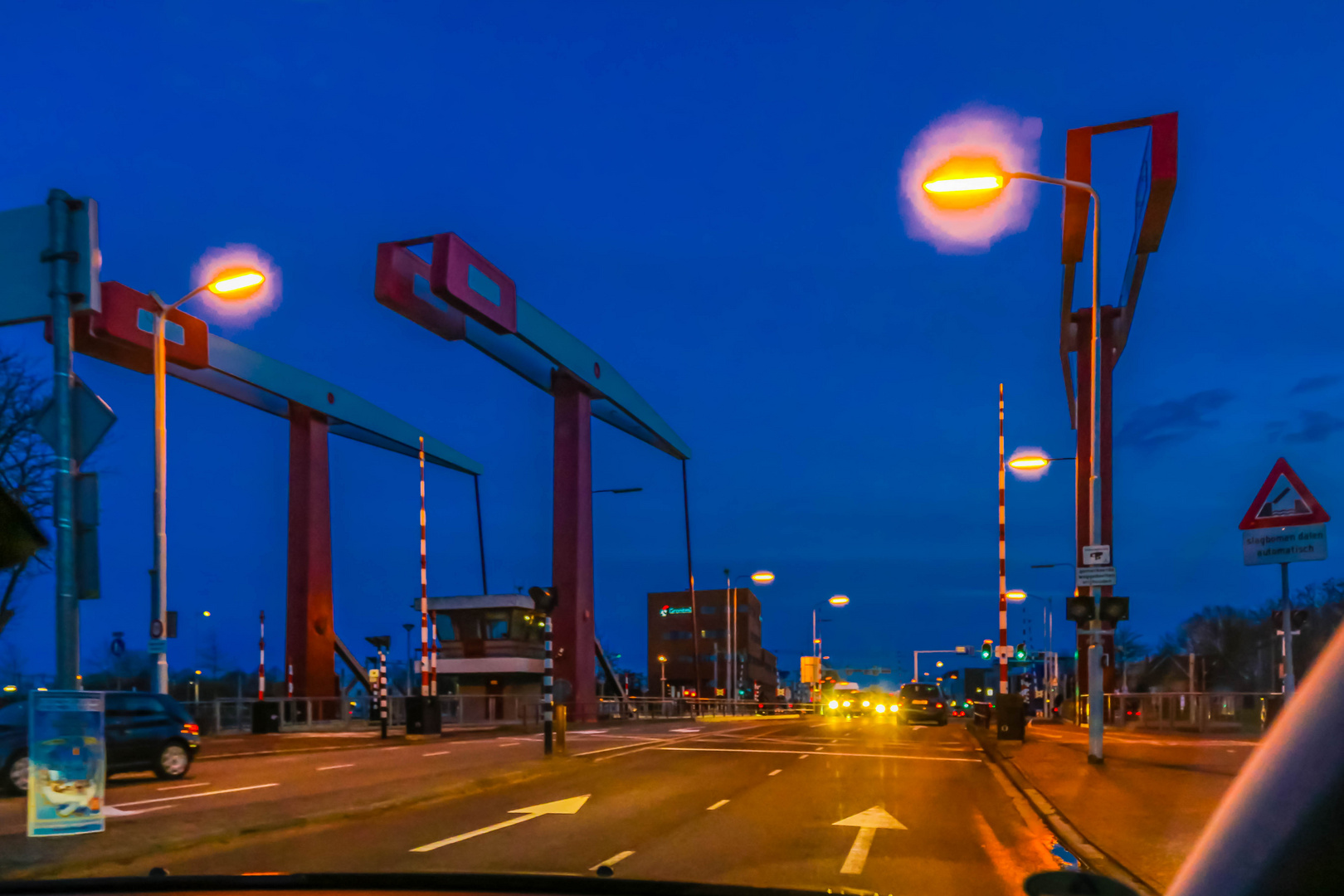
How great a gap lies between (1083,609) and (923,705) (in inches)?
1001

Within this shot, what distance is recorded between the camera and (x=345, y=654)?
44.3 metres

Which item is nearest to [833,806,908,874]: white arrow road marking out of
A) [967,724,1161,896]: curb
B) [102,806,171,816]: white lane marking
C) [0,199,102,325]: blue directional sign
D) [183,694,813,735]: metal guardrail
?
[967,724,1161,896]: curb

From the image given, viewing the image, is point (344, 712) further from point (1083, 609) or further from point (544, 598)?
point (1083, 609)

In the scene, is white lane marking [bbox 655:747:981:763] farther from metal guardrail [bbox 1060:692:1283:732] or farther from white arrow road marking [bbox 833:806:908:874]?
metal guardrail [bbox 1060:692:1283:732]

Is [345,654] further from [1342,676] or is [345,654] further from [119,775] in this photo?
[1342,676]

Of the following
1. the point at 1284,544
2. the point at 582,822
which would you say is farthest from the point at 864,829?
the point at 1284,544

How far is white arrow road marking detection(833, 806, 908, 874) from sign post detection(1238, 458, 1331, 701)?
4019 millimetres

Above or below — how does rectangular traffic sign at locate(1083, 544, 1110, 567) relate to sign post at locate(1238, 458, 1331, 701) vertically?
below

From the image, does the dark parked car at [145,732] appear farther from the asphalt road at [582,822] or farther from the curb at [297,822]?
the curb at [297,822]

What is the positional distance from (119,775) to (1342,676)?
775 inches

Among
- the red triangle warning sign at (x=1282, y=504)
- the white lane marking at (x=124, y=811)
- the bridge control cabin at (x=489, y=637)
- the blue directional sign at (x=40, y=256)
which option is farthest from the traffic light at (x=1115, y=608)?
the bridge control cabin at (x=489, y=637)

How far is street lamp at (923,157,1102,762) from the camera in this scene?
511 inches

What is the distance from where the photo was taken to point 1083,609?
17125mm

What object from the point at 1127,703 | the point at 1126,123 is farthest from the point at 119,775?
the point at 1127,703
